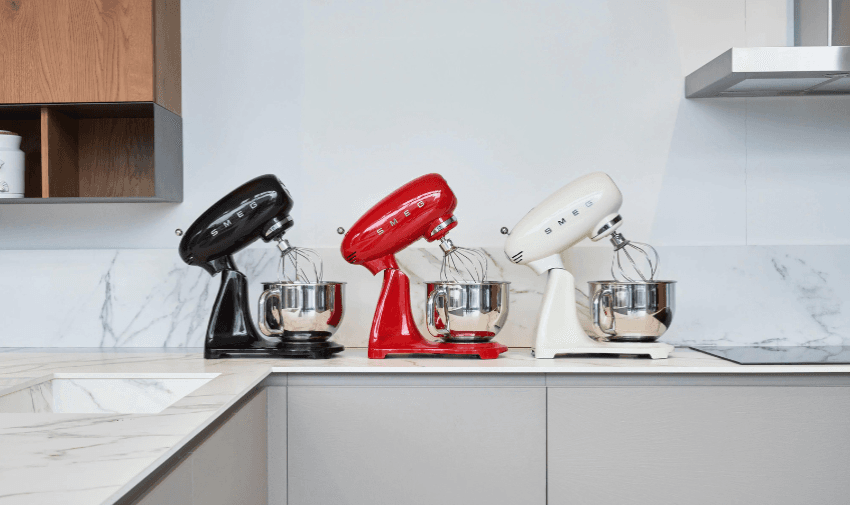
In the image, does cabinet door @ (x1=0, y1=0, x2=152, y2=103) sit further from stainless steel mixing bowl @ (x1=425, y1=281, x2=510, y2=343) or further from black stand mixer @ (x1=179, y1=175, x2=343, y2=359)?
stainless steel mixing bowl @ (x1=425, y1=281, x2=510, y2=343)

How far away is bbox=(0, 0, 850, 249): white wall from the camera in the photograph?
79.3 inches

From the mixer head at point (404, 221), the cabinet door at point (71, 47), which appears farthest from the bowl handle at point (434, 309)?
the cabinet door at point (71, 47)

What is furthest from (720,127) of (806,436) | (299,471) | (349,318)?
(299,471)

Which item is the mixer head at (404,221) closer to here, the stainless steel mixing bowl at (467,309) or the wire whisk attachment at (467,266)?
the stainless steel mixing bowl at (467,309)

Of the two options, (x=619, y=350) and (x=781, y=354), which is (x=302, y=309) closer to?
(x=619, y=350)

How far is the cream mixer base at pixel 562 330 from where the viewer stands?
5.41 feet

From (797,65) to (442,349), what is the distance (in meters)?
1.05

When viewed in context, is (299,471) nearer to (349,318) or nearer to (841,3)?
(349,318)

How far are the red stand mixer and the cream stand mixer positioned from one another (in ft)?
0.47

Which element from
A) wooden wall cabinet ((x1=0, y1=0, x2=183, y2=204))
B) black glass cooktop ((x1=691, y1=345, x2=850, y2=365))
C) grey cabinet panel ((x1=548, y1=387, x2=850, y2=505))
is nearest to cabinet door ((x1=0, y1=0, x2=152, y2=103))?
wooden wall cabinet ((x1=0, y1=0, x2=183, y2=204))

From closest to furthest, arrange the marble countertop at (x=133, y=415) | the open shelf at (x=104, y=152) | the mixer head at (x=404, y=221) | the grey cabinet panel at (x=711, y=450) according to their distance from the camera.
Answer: the marble countertop at (x=133, y=415) < the grey cabinet panel at (x=711, y=450) < the mixer head at (x=404, y=221) < the open shelf at (x=104, y=152)

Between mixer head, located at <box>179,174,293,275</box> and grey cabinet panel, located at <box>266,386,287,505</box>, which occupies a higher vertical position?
mixer head, located at <box>179,174,293,275</box>

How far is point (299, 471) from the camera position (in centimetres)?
150

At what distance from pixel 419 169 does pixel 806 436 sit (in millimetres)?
1160
